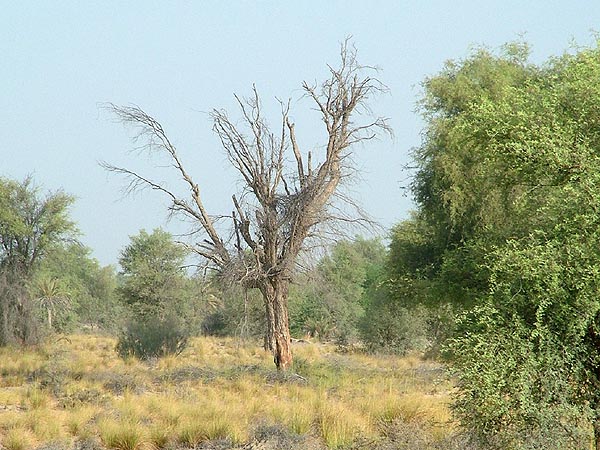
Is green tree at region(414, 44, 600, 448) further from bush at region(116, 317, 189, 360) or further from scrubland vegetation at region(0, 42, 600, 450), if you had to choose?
bush at region(116, 317, 189, 360)

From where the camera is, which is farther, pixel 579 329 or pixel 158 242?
pixel 158 242

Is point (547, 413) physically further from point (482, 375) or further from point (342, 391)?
point (342, 391)

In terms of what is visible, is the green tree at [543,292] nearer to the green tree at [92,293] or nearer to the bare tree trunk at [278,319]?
the bare tree trunk at [278,319]

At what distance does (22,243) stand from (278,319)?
13092 mm

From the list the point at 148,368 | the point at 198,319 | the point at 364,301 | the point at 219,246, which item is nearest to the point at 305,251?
the point at 219,246

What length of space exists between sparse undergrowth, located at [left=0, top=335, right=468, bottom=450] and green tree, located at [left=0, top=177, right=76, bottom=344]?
5906 millimetres

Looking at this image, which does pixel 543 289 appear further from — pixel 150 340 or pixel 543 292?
pixel 150 340

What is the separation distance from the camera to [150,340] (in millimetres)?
28391

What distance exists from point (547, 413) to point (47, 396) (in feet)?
39.1

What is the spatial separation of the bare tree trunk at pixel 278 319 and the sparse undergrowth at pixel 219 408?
1.54 ft

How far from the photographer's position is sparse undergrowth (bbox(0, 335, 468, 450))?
43.0 ft

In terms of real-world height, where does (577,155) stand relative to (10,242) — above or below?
below

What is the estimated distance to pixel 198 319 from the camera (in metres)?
46.5

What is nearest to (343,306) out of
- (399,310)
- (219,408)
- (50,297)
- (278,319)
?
(399,310)
